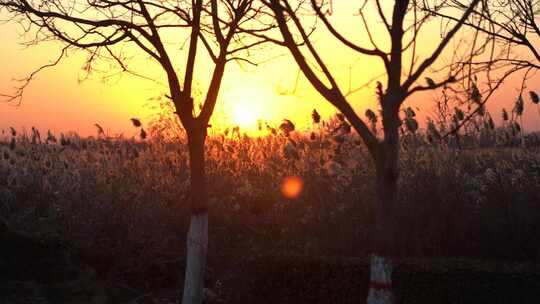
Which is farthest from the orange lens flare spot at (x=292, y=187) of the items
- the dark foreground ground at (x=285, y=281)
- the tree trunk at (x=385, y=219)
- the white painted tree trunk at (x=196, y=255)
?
the tree trunk at (x=385, y=219)

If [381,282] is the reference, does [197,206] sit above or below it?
above

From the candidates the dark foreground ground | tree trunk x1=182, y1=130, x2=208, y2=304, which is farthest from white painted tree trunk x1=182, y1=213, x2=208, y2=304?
the dark foreground ground

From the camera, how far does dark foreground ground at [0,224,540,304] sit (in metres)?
8.97

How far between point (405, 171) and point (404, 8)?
23.8 ft

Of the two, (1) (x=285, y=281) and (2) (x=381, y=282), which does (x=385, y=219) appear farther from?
(1) (x=285, y=281)

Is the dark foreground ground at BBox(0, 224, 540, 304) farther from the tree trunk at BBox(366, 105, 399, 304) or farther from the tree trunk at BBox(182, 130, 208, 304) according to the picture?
the tree trunk at BBox(366, 105, 399, 304)

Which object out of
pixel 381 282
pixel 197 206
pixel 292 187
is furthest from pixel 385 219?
pixel 292 187

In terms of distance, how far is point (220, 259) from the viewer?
39.0ft

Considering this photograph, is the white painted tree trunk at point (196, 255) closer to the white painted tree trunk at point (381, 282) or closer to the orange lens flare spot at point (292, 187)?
the white painted tree trunk at point (381, 282)

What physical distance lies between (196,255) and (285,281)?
1.59 meters

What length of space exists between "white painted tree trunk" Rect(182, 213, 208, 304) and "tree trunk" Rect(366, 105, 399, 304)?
317cm

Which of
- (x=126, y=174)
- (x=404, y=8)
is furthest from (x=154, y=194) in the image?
(x=404, y=8)

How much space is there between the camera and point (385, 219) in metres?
5.70

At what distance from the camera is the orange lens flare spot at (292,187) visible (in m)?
13.5
